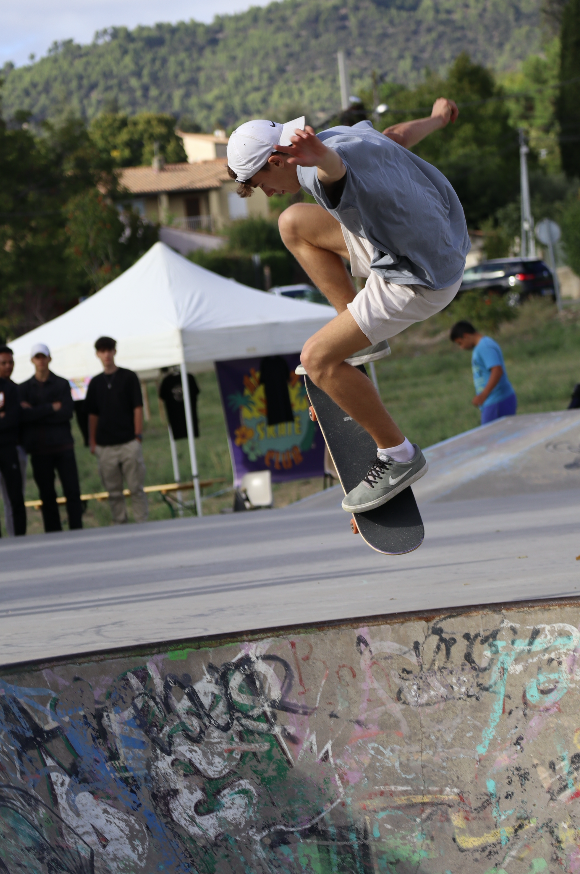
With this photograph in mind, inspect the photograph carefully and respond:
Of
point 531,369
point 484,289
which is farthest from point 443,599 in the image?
point 484,289

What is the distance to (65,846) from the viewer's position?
242 cm

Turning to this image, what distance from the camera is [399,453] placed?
321cm

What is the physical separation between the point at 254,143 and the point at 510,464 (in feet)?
15.3

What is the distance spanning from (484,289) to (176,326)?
1852 cm

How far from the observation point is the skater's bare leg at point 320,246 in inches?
120

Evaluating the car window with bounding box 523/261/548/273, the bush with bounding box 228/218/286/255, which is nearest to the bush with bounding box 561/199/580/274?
the car window with bounding box 523/261/548/273

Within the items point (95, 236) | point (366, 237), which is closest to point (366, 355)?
point (366, 237)

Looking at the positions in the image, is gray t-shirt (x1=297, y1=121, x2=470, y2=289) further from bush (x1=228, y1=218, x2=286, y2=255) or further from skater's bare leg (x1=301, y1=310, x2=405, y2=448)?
bush (x1=228, y1=218, x2=286, y2=255)

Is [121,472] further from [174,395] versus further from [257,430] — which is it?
[257,430]

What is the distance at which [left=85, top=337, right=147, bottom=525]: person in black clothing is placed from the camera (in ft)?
26.6

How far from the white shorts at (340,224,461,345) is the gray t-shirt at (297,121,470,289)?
0.06 meters

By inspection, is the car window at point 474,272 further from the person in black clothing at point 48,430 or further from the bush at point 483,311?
the person in black clothing at point 48,430

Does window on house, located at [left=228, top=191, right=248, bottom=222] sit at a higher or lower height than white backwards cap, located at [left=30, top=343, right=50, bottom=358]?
higher

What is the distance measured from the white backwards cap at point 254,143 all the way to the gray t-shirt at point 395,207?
4.5 inches
